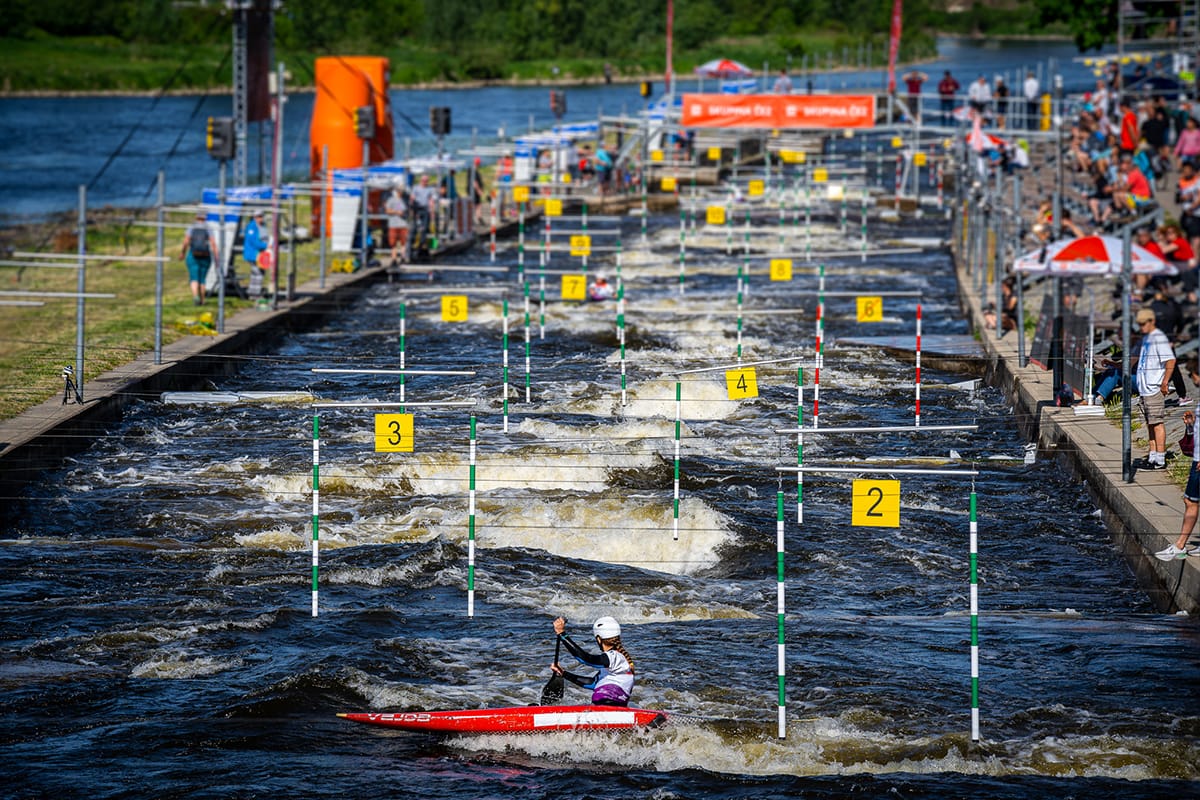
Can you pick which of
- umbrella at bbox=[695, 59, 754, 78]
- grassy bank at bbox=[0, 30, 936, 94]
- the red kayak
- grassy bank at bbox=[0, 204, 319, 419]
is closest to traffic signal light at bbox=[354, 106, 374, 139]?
grassy bank at bbox=[0, 204, 319, 419]

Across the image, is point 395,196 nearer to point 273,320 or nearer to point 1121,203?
point 273,320

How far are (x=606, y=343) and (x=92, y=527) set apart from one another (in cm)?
1547

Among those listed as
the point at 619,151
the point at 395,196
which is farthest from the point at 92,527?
the point at 619,151

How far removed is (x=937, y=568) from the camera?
825 inches

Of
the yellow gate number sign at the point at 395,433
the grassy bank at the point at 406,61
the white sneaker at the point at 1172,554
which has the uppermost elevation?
the grassy bank at the point at 406,61

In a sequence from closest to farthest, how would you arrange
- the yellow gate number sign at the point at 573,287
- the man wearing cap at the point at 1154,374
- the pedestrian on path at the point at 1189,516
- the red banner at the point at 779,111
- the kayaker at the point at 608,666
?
the kayaker at the point at 608,666 < the pedestrian on path at the point at 1189,516 < the man wearing cap at the point at 1154,374 < the yellow gate number sign at the point at 573,287 < the red banner at the point at 779,111

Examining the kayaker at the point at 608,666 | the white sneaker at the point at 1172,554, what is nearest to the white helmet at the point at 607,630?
→ the kayaker at the point at 608,666

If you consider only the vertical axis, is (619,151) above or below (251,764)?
above

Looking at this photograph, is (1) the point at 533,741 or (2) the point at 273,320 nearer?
(1) the point at 533,741

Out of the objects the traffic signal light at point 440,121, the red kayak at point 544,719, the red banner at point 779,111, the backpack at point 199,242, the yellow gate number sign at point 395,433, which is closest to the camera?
the red kayak at point 544,719

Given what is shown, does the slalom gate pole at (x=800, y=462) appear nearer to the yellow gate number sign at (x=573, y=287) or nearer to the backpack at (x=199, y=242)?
the yellow gate number sign at (x=573, y=287)

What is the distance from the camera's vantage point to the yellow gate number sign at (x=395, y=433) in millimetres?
19469

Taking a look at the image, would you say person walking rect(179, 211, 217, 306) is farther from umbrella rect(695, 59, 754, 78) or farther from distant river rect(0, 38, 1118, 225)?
umbrella rect(695, 59, 754, 78)

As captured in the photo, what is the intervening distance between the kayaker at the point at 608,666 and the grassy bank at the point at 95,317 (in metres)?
9.92
